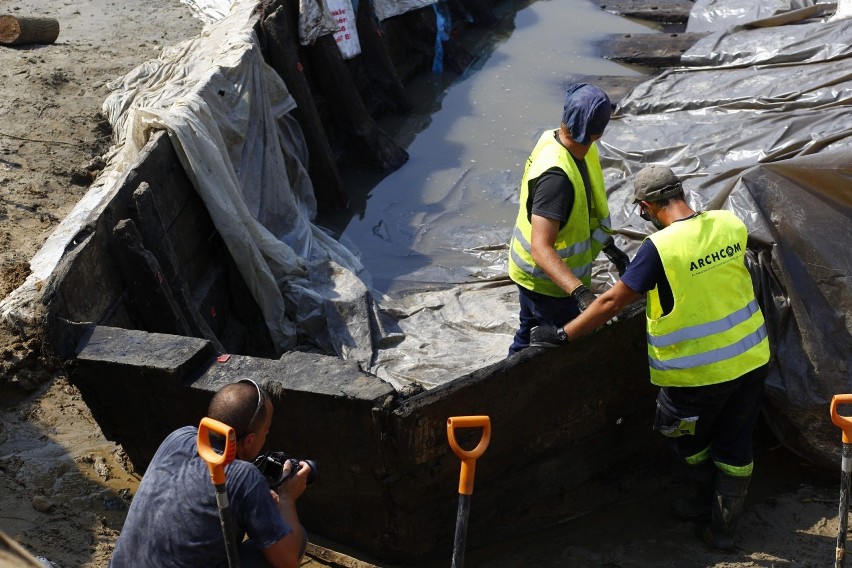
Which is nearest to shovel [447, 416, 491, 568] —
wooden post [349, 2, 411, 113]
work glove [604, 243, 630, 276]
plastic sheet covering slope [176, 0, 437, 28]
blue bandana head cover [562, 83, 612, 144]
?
blue bandana head cover [562, 83, 612, 144]

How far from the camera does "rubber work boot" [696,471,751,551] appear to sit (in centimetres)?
439

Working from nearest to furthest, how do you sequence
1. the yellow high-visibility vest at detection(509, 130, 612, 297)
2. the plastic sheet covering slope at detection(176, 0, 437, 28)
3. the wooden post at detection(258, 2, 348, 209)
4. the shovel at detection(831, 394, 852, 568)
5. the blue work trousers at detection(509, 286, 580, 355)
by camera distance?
the shovel at detection(831, 394, 852, 568) → the yellow high-visibility vest at detection(509, 130, 612, 297) → the blue work trousers at detection(509, 286, 580, 355) → the wooden post at detection(258, 2, 348, 209) → the plastic sheet covering slope at detection(176, 0, 437, 28)

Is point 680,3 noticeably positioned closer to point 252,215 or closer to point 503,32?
point 503,32

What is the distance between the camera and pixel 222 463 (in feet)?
8.89

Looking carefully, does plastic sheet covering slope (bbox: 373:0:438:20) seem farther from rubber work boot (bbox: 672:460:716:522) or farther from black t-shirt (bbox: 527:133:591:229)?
rubber work boot (bbox: 672:460:716:522)

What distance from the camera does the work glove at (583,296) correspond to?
4145 millimetres

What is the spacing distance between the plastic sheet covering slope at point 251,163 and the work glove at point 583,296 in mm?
2233

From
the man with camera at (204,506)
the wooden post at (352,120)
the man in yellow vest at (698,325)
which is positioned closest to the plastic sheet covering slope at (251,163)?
the wooden post at (352,120)

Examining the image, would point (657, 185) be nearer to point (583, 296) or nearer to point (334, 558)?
point (583, 296)

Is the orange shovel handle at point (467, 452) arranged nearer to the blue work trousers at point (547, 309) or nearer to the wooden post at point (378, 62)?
the blue work trousers at point (547, 309)

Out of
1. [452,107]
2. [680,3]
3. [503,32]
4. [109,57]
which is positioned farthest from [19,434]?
[680,3]

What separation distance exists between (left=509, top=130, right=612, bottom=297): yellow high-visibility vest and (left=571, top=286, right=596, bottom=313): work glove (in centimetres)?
30

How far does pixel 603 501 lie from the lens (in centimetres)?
490

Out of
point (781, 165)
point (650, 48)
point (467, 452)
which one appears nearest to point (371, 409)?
point (467, 452)
